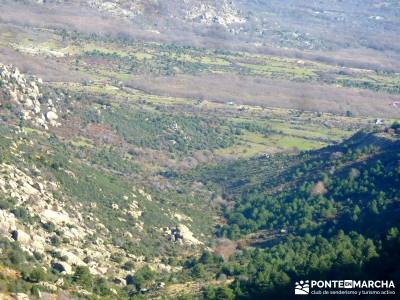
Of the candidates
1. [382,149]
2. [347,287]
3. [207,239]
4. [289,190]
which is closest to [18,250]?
[347,287]

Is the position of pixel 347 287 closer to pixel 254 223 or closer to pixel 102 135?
pixel 254 223

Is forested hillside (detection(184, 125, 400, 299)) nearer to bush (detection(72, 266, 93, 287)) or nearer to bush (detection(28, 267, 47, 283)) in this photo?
bush (detection(72, 266, 93, 287))

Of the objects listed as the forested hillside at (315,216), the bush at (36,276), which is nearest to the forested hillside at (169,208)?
the bush at (36,276)
